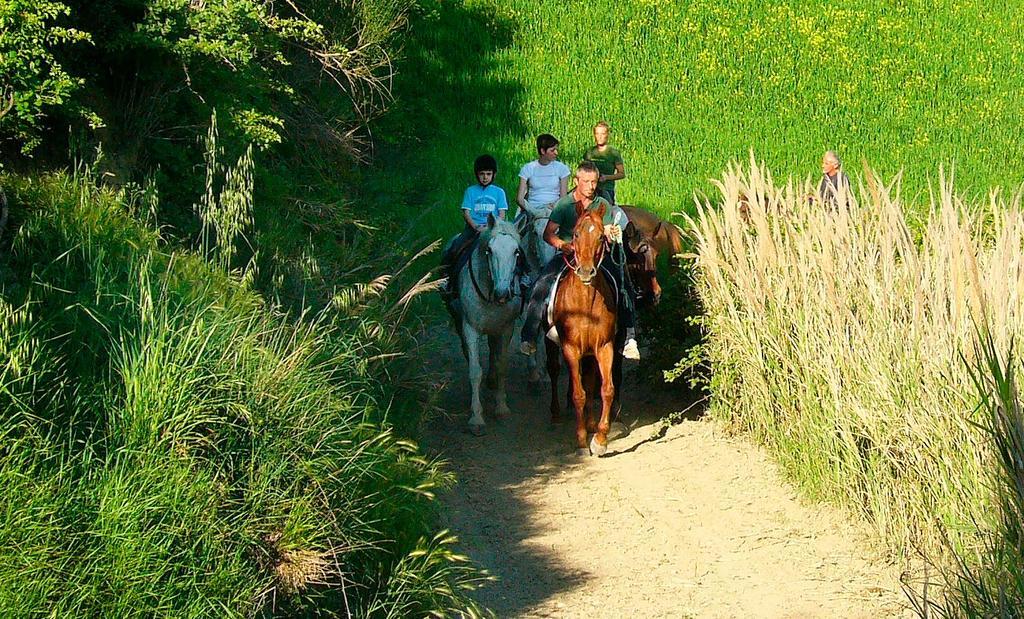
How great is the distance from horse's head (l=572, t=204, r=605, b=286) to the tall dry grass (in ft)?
3.10

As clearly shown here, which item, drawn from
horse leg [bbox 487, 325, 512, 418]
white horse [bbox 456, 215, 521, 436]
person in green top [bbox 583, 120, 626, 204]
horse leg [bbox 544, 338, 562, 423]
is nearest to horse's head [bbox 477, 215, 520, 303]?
white horse [bbox 456, 215, 521, 436]

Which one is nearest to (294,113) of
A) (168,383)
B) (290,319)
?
(290,319)

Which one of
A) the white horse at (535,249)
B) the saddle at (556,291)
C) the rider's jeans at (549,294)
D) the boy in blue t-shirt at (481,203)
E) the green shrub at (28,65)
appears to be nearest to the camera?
the green shrub at (28,65)

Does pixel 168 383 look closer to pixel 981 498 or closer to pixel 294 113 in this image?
pixel 981 498

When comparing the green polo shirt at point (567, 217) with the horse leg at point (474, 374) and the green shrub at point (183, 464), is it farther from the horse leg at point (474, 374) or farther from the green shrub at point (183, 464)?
the green shrub at point (183, 464)

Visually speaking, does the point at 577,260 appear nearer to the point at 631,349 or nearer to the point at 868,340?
the point at 631,349

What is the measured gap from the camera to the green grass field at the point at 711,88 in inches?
1008

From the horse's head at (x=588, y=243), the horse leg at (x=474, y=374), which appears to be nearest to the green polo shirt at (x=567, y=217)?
the horse's head at (x=588, y=243)

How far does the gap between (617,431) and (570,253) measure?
1.84 m

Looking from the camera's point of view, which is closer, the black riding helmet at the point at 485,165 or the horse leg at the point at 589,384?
the horse leg at the point at 589,384

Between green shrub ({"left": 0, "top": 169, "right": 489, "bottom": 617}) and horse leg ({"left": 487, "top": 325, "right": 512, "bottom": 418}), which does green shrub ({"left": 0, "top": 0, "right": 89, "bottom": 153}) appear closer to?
green shrub ({"left": 0, "top": 169, "right": 489, "bottom": 617})

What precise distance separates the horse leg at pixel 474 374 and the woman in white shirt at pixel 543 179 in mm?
2389

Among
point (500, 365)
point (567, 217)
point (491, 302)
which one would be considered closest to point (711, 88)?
point (500, 365)

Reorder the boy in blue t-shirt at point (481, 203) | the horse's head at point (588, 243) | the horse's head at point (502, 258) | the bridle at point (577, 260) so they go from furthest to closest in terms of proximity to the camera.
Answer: the boy in blue t-shirt at point (481, 203) → the horse's head at point (502, 258) → the bridle at point (577, 260) → the horse's head at point (588, 243)
